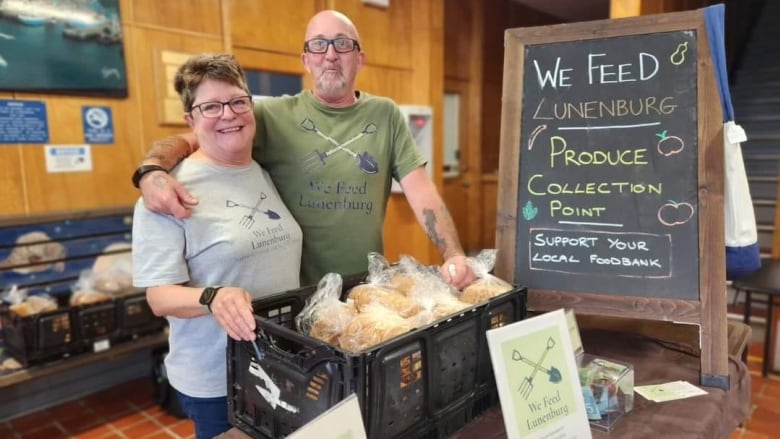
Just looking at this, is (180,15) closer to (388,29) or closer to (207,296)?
(388,29)

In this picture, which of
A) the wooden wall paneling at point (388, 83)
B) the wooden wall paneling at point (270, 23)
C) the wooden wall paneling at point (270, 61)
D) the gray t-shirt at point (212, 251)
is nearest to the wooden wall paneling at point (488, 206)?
the wooden wall paneling at point (388, 83)

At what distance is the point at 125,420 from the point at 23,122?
1747 millimetres

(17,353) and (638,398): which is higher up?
(638,398)

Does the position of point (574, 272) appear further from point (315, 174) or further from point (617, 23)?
point (315, 174)

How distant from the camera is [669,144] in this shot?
4.47 feet

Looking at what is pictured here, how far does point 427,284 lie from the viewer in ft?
4.23

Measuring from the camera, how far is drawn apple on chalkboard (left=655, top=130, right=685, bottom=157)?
1354mm

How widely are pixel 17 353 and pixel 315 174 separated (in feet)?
6.80

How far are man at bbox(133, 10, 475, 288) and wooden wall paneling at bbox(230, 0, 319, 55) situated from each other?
2.47m

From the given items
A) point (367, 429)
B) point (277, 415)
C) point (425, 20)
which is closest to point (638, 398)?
point (367, 429)

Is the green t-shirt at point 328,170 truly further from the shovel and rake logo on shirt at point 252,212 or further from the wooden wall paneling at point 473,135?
the wooden wall paneling at point 473,135

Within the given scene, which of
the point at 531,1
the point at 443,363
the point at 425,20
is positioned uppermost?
the point at 531,1

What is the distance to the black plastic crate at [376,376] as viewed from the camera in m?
0.92

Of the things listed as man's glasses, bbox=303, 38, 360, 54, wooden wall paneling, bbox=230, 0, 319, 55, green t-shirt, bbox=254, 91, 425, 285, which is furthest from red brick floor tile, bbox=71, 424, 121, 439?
wooden wall paneling, bbox=230, 0, 319, 55
